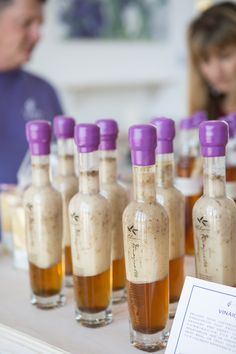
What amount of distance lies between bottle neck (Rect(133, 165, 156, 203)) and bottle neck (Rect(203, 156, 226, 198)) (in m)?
0.08

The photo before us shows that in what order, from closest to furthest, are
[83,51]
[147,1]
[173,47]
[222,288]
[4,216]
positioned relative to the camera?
[222,288] < [4,216] < [83,51] < [147,1] < [173,47]

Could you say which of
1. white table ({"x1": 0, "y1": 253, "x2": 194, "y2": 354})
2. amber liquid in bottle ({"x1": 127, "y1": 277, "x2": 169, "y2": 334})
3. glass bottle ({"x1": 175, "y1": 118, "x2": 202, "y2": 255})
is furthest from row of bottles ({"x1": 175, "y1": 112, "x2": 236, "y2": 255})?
amber liquid in bottle ({"x1": 127, "y1": 277, "x2": 169, "y2": 334})

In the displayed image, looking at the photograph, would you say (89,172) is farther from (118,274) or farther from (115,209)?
(118,274)

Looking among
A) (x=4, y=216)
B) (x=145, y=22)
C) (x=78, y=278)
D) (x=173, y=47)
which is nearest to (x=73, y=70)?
(x=145, y=22)

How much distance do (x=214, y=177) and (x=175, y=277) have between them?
234mm

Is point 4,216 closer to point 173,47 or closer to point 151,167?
point 151,167

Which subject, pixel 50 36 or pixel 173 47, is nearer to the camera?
pixel 50 36

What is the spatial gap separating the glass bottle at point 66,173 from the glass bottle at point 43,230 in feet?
0.17

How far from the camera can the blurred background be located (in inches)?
151

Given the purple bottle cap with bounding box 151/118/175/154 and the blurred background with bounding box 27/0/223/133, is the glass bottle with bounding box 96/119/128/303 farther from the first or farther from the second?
the blurred background with bounding box 27/0/223/133

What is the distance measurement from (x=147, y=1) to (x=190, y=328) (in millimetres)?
4079

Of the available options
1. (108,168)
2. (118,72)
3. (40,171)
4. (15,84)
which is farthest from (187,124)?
(118,72)

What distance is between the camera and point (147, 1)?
14.8 ft

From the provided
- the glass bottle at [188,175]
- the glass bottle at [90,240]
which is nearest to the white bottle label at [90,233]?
the glass bottle at [90,240]
